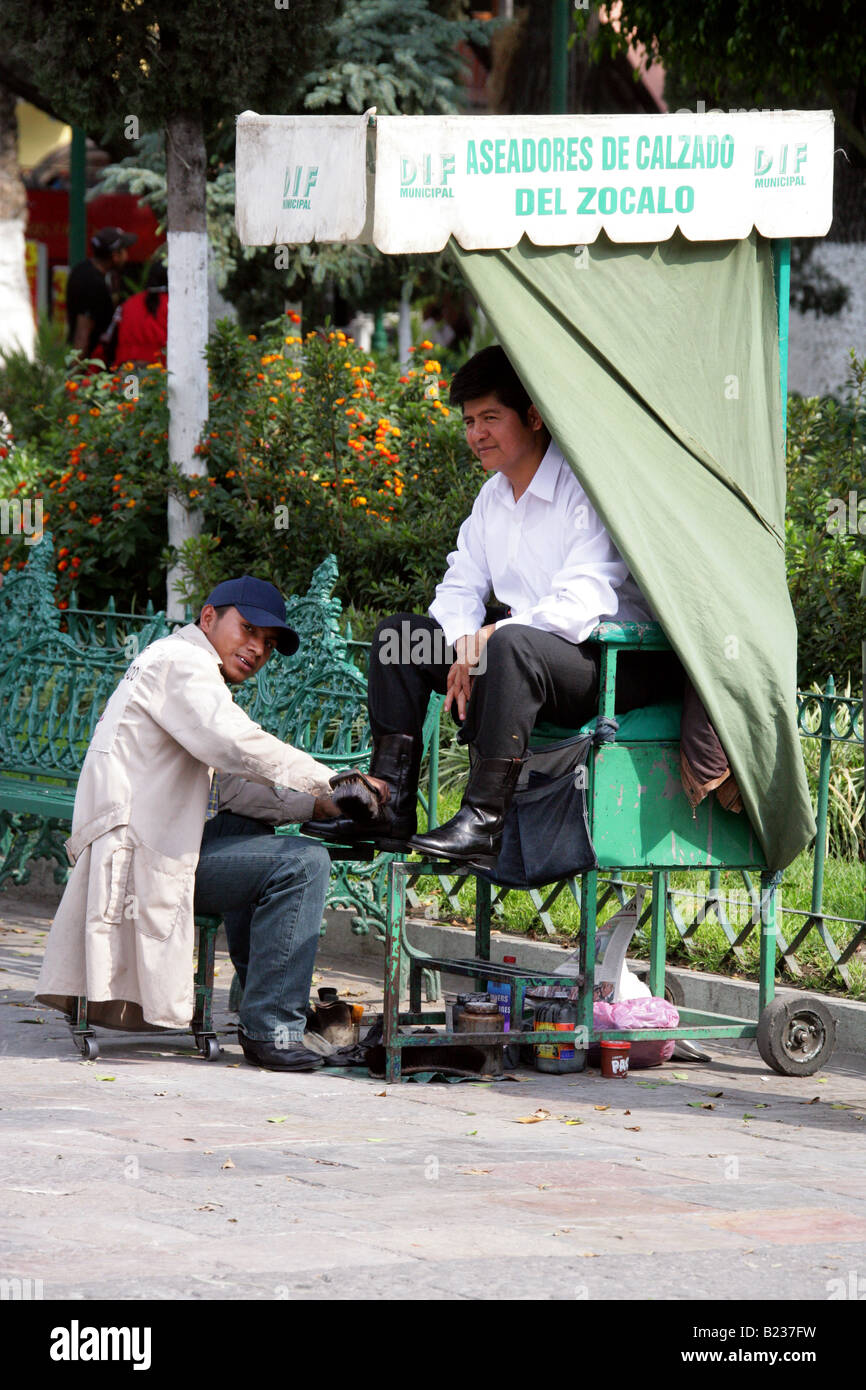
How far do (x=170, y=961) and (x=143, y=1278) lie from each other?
85.8 inches

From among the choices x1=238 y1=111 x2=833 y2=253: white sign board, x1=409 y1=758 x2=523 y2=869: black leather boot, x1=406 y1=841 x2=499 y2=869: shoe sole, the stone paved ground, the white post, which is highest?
the white post

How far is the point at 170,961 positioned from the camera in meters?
6.29

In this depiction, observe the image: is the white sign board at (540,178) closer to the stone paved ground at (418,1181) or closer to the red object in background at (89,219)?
the stone paved ground at (418,1181)

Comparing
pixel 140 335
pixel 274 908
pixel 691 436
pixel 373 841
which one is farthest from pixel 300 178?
pixel 140 335

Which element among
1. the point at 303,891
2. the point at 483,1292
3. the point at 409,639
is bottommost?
the point at 483,1292

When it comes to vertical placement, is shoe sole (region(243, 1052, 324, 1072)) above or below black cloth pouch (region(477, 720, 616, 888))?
below

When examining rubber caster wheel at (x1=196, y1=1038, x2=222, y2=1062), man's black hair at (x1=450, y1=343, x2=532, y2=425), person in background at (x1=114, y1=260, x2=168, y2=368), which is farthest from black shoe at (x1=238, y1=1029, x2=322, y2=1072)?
person in background at (x1=114, y1=260, x2=168, y2=368)

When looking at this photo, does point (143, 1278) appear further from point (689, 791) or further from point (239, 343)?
point (239, 343)

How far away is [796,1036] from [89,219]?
2460 cm

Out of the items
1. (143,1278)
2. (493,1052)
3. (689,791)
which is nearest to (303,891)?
(493,1052)

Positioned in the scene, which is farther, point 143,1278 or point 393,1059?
point 393,1059

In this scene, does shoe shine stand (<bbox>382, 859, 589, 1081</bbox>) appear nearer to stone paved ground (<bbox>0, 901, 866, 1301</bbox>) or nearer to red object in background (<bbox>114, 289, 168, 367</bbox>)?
stone paved ground (<bbox>0, 901, 866, 1301</bbox>)

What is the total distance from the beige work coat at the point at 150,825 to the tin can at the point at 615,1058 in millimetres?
1170

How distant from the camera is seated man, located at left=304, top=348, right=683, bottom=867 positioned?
609cm
